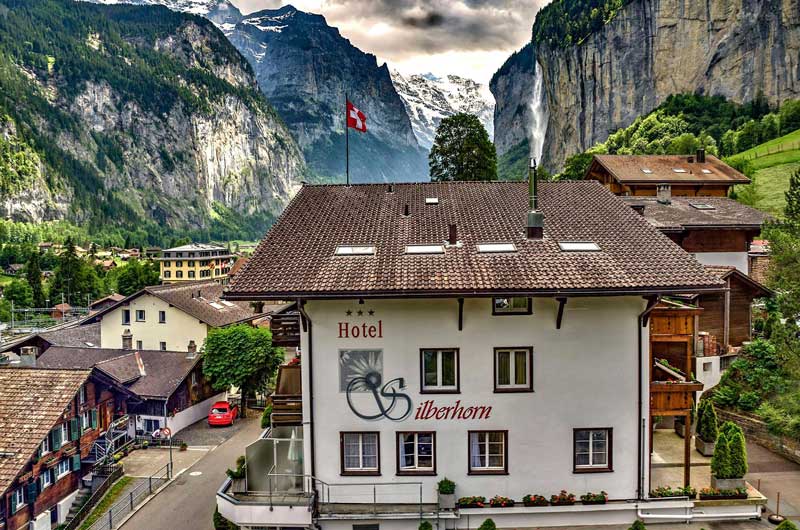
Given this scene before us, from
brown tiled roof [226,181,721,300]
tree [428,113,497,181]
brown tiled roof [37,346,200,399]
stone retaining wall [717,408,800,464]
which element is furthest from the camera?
tree [428,113,497,181]

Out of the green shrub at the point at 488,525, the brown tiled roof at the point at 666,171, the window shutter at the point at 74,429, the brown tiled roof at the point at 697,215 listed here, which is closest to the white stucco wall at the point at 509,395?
the green shrub at the point at 488,525

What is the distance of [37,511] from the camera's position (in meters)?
25.6

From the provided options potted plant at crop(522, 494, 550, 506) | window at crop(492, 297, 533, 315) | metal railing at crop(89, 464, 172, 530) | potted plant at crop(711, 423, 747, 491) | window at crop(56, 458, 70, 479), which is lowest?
metal railing at crop(89, 464, 172, 530)

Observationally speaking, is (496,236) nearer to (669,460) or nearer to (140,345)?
(669,460)

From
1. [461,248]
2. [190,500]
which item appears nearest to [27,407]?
[190,500]

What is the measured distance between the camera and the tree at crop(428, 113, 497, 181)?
5154cm

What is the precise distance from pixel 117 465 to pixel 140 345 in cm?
2141

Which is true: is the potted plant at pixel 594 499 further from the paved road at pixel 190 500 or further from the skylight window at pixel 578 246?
the paved road at pixel 190 500

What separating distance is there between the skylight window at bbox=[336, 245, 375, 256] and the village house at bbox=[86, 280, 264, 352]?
31911 mm

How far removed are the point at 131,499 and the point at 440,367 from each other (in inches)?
639

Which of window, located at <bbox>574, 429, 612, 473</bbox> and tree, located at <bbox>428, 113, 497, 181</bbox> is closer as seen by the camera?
window, located at <bbox>574, 429, 612, 473</bbox>

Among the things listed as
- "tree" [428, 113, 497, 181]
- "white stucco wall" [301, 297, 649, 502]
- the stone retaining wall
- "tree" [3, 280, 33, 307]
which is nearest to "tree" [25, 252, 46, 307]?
"tree" [3, 280, 33, 307]

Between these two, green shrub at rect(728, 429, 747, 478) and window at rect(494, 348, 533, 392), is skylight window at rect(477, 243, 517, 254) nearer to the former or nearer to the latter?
window at rect(494, 348, 533, 392)

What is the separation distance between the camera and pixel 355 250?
17688 mm
